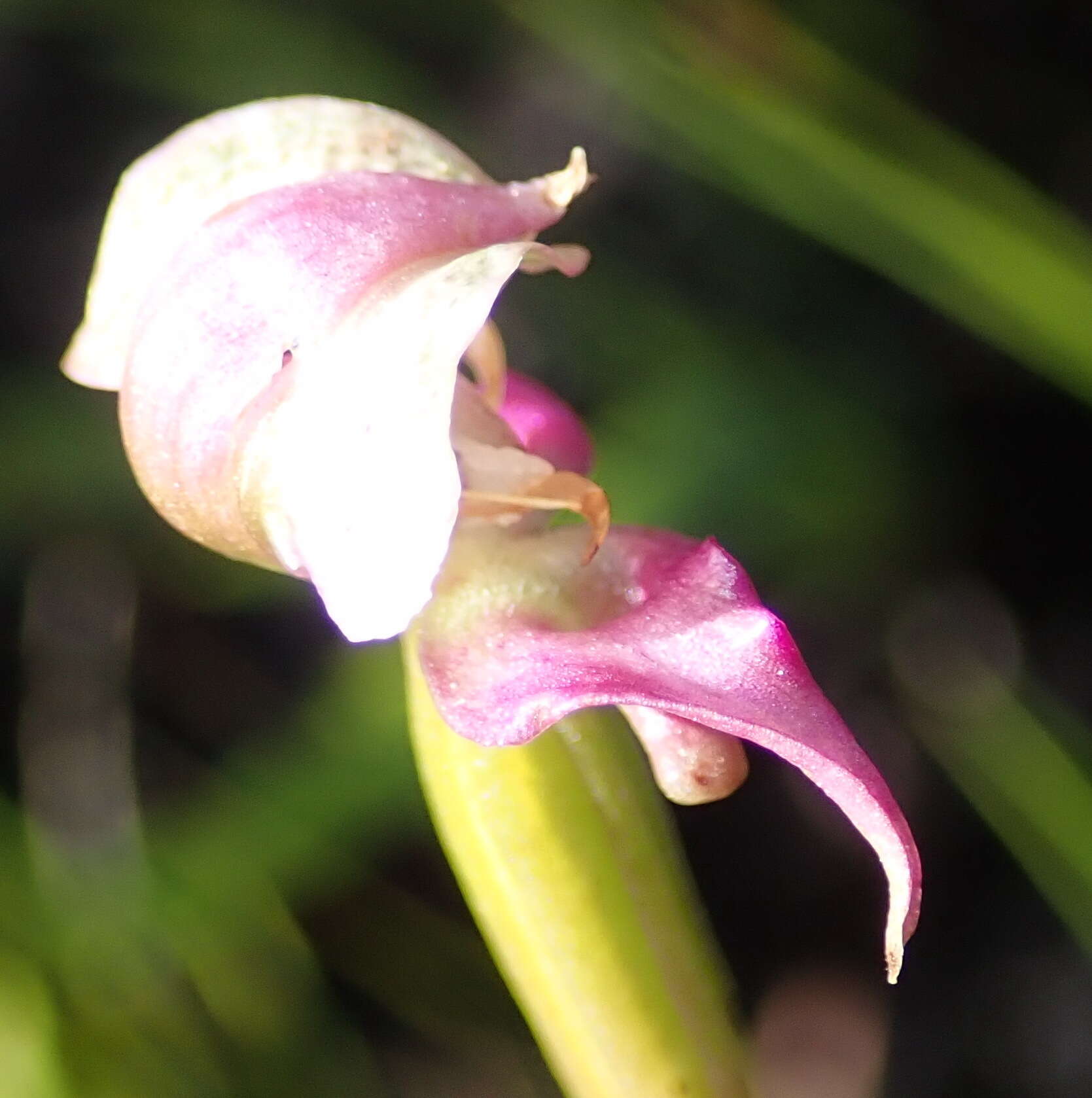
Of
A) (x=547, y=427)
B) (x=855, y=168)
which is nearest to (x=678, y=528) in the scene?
(x=855, y=168)

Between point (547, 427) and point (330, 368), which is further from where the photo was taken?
point (547, 427)

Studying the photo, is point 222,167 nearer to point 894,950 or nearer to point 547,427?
point 547,427

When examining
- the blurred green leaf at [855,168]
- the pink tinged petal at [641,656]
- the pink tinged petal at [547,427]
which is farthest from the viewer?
the blurred green leaf at [855,168]

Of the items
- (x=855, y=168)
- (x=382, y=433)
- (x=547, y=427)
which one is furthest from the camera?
(x=855, y=168)

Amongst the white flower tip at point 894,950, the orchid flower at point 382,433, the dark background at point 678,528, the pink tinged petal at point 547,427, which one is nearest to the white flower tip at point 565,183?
the orchid flower at point 382,433

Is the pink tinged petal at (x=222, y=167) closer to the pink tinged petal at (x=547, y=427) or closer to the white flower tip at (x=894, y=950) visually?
the pink tinged petal at (x=547, y=427)

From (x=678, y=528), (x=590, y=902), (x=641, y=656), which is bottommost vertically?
(x=678, y=528)

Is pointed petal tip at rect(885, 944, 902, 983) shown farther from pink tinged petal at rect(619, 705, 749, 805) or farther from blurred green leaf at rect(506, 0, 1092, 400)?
blurred green leaf at rect(506, 0, 1092, 400)

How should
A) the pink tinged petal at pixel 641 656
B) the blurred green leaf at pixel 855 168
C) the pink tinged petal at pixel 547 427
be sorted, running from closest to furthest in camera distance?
the pink tinged petal at pixel 641 656, the pink tinged petal at pixel 547 427, the blurred green leaf at pixel 855 168
